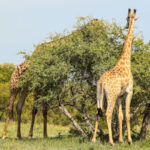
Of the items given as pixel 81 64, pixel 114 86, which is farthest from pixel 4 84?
pixel 114 86

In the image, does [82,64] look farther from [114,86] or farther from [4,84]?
[4,84]

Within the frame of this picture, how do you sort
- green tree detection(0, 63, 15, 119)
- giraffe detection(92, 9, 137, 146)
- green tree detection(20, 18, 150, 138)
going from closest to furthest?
giraffe detection(92, 9, 137, 146) < green tree detection(20, 18, 150, 138) < green tree detection(0, 63, 15, 119)

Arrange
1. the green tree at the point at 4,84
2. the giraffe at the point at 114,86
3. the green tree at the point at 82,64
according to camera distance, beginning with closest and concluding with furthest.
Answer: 1. the giraffe at the point at 114,86
2. the green tree at the point at 82,64
3. the green tree at the point at 4,84

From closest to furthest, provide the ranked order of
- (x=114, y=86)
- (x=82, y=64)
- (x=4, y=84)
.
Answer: (x=114, y=86)
(x=82, y=64)
(x=4, y=84)

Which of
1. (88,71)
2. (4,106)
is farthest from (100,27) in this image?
(4,106)

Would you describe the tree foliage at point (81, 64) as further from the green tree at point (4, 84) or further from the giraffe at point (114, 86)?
the green tree at point (4, 84)

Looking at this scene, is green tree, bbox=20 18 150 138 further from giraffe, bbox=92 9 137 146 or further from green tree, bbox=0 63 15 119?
green tree, bbox=0 63 15 119

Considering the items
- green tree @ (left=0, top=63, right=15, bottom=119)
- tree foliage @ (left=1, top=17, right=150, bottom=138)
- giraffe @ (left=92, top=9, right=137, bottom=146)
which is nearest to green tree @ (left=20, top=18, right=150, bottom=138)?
tree foliage @ (left=1, top=17, right=150, bottom=138)

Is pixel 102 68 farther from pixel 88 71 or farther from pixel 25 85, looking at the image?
pixel 25 85

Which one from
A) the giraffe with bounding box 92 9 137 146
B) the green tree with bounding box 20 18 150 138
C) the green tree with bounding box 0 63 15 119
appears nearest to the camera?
the giraffe with bounding box 92 9 137 146

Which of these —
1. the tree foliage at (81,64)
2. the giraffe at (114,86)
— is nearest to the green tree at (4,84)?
the tree foliage at (81,64)

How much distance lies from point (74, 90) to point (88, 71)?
34.9 inches

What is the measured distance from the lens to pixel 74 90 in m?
12.4

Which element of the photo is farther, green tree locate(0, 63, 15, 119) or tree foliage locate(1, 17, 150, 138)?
green tree locate(0, 63, 15, 119)
